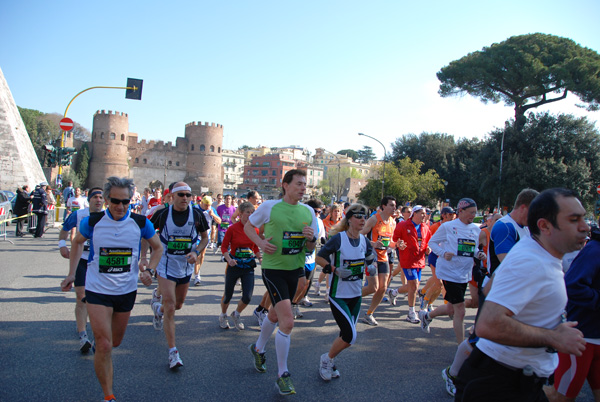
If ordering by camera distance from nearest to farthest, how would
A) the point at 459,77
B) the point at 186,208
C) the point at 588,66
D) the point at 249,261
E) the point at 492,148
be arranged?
the point at 186,208
the point at 249,261
the point at 588,66
the point at 492,148
the point at 459,77

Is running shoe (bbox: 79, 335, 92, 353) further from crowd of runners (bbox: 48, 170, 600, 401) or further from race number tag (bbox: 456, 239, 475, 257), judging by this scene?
race number tag (bbox: 456, 239, 475, 257)

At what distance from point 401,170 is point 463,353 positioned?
1580 inches

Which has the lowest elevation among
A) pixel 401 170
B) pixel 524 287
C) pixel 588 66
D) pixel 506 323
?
pixel 506 323

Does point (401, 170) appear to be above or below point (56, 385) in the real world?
above

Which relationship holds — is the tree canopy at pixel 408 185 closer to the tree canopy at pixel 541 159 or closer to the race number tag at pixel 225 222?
the tree canopy at pixel 541 159

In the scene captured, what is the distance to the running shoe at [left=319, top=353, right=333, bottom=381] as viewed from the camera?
14.3ft

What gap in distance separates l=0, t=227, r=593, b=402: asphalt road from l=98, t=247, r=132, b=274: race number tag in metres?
1.10

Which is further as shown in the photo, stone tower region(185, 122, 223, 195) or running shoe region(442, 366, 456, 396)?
stone tower region(185, 122, 223, 195)

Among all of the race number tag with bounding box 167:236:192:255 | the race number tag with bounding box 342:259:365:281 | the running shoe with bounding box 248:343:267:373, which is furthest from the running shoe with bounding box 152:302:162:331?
the race number tag with bounding box 342:259:365:281

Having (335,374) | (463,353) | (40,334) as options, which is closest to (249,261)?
(335,374)

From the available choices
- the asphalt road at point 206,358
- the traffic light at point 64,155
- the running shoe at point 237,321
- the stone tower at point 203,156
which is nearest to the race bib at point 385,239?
the asphalt road at point 206,358

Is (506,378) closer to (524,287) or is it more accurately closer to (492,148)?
(524,287)

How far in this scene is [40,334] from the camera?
5.39 meters

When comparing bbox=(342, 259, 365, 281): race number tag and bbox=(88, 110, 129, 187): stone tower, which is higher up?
bbox=(88, 110, 129, 187): stone tower
